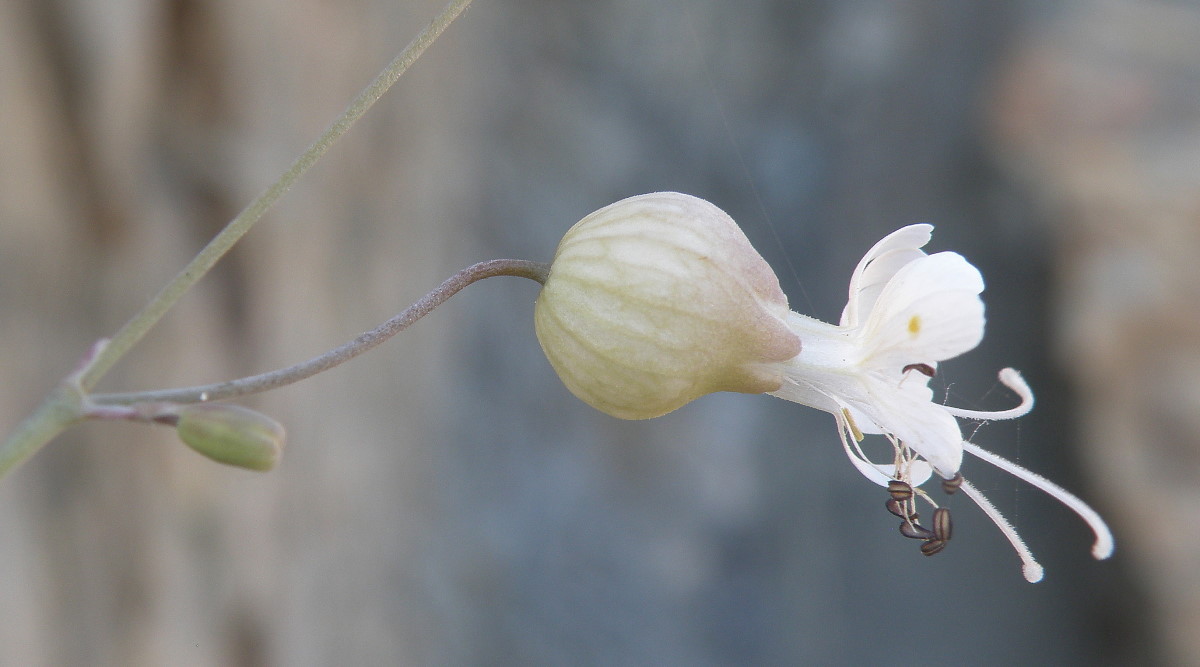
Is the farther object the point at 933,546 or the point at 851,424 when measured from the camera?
the point at 851,424

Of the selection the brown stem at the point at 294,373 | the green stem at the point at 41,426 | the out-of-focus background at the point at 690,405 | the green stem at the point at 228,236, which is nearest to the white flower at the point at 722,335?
the brown stem at the point at 294,373

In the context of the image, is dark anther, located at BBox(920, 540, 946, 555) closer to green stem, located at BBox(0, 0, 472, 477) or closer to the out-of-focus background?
green stem, located at BBox(0, 0, 472, 477)

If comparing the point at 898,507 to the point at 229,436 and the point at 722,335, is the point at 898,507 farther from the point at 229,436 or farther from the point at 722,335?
the point at 229,436

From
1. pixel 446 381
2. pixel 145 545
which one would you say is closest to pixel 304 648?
Answer: pixel 145 545

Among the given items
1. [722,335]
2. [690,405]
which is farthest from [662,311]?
[690,405]

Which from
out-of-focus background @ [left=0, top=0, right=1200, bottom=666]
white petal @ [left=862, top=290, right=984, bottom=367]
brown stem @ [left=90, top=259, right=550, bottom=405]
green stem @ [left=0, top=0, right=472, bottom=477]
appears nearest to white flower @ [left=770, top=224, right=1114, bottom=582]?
white petal @ [left=862, top=290, right=984, bottom=367]

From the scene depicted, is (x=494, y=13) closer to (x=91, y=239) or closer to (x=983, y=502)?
(x=91, y=239)

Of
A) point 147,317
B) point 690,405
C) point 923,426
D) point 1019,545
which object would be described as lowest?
point 1019,545
